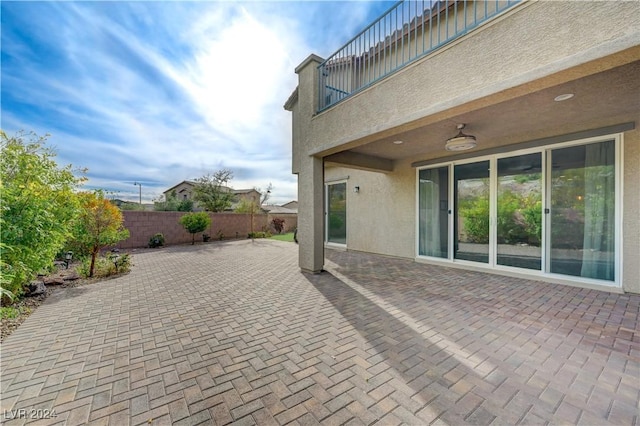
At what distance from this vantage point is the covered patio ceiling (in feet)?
11.1

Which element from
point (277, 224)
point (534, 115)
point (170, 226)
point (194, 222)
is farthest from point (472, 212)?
point (277, 224)

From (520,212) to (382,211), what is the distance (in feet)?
13.1

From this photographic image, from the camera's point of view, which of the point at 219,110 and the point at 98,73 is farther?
the point at 219,110

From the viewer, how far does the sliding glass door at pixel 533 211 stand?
5.00 meters

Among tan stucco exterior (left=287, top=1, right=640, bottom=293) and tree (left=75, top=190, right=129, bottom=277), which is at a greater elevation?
tan stucco exterior (left=287, top=1, right=640, bottom=293)

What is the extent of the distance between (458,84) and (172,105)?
959cm

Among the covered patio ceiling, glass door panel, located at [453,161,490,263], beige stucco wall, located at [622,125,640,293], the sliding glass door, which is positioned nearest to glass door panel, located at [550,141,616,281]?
the sliding glass door

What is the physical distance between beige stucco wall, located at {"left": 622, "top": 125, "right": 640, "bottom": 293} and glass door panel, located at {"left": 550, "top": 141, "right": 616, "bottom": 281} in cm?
18

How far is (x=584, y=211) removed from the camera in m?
5.19

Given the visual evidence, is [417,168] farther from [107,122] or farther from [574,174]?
[107,122]

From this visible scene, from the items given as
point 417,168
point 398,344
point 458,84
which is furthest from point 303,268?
point 458,84

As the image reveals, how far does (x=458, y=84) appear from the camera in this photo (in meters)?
3.55

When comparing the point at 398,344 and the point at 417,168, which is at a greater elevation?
the point at 417,168

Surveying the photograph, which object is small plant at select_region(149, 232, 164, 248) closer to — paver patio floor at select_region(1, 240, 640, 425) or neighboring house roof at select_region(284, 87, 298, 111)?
paver patio floor at select_region(1, 240, 640, 425)
